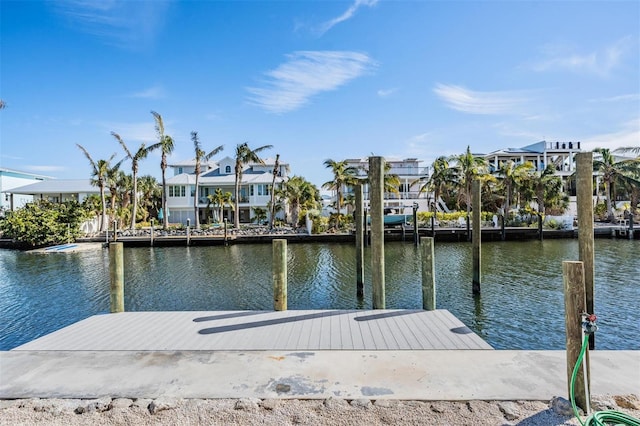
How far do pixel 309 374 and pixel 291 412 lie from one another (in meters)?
0.86

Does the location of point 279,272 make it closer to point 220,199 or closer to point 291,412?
point 291,412

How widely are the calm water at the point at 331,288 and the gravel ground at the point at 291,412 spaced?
4546mm

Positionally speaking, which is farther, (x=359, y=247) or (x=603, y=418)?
(x=359, y=247)

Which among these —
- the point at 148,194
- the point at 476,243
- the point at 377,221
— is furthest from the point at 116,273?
the point at 148,194

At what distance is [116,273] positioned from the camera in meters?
8.78

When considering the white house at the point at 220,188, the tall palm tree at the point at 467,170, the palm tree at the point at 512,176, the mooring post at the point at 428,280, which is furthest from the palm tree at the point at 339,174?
the mooring post at the point at 428,280

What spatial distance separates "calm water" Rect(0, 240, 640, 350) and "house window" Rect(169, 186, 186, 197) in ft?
74.1

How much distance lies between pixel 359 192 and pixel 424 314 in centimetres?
564

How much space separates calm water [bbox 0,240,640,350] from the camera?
9828mm

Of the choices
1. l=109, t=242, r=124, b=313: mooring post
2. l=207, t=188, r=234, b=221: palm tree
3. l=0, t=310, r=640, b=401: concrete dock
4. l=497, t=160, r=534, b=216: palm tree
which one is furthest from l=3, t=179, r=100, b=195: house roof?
l=497, t=160, r=534, b=216: palm tree

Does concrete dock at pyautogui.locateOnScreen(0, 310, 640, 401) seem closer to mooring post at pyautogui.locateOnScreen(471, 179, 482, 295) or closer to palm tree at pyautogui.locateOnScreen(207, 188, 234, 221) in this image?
mooring post at pyautogui.locateOnScreen(471, 179, 482, 295)

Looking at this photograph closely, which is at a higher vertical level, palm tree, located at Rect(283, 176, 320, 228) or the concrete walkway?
palm tree, located at Rect(283, 176, 320, 228)

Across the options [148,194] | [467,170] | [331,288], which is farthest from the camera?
[148,194]

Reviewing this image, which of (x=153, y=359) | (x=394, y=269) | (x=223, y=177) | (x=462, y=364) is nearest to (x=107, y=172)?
(x=223, y=177)
